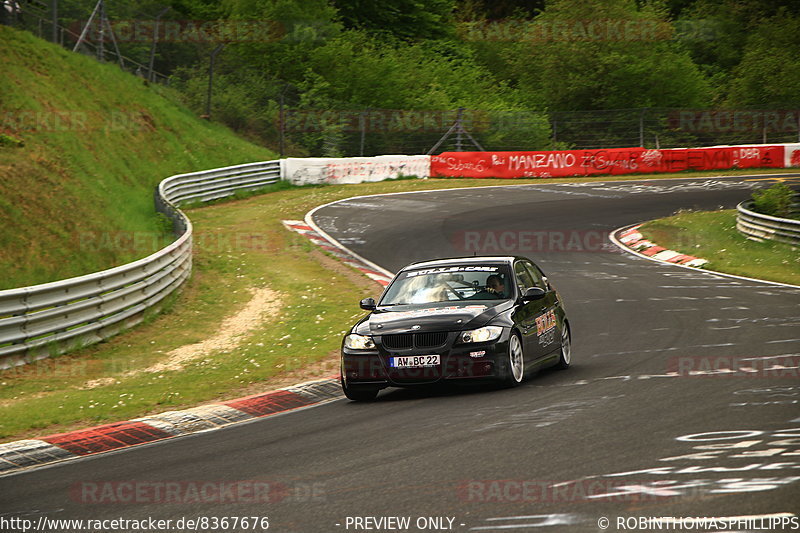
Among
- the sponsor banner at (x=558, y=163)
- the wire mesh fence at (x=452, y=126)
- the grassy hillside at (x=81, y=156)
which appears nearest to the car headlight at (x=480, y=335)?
the grassy hillside at (x=81, y=156)

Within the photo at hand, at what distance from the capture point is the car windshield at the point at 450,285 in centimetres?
1100

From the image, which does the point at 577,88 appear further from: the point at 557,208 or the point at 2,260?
the point at 2,260

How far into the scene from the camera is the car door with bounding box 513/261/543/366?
10477mm

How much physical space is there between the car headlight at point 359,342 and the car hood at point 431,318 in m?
0.06

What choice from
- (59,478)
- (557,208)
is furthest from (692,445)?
(557,208)

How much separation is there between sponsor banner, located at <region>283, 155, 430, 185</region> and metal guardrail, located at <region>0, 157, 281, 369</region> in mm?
17048

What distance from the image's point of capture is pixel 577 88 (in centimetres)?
5522

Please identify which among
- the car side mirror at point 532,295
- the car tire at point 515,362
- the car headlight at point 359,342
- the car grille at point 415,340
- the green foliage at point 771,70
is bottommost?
the car tire at point 515,362

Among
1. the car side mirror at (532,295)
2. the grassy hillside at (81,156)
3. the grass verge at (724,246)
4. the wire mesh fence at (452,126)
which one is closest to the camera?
the car side mirror at (532,295)

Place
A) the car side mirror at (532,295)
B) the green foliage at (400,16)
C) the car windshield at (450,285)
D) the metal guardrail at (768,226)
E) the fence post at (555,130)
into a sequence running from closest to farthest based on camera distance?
the car side mirror at (532,295), the car windshield at (450,285), the metal guardrail at (768,226), the fence post at (555,130), the green foliage at (400,16)

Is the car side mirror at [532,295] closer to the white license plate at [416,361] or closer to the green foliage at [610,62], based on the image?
the white license plate at [416,361]

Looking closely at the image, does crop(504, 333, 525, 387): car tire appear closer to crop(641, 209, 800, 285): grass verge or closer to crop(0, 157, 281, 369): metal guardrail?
crop(0, 157, 281, 369): metal guardrail

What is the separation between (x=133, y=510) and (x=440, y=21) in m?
62.7

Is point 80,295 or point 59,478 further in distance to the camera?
point 80,295
